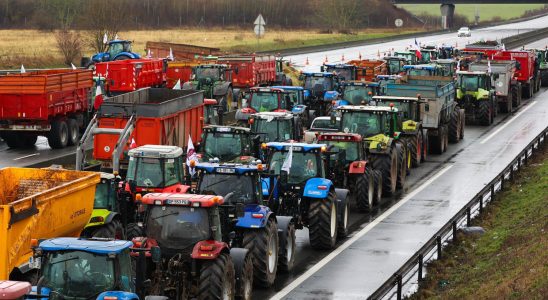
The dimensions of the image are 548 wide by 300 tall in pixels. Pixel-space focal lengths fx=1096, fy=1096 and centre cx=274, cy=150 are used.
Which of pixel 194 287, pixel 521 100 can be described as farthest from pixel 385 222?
pixel 521 100

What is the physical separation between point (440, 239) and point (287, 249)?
3301 millimetres

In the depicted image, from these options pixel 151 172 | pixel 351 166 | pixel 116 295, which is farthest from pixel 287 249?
pixel 116 295

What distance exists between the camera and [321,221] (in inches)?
945

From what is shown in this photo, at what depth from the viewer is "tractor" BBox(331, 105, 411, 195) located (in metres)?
30.9

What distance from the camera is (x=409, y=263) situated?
20.5 meters

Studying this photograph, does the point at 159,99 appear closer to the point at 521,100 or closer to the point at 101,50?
the point at 521,100

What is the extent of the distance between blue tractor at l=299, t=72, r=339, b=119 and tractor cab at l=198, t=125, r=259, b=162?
54.3 ft

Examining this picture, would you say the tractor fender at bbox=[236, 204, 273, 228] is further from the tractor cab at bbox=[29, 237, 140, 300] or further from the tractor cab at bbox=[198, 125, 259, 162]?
the tractor cab at bbox=[198, 125, 259, 162]

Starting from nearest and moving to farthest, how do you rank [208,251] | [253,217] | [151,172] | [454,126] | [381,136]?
[208,251] → [253,217] → [151,172] → [381,136] → [454,126]

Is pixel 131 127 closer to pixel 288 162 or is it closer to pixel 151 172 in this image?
pixel 151 172

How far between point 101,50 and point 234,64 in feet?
66.1

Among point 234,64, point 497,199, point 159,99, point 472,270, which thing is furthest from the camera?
point 234,64

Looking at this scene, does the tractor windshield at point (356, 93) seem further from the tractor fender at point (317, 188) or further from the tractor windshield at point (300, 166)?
the tractor fender at point (317, 188)

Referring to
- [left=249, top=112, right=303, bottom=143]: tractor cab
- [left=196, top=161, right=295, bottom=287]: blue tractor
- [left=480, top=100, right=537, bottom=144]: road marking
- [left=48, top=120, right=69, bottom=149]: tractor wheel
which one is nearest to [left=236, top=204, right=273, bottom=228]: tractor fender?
[left=196, top=161, right=295, bottom=287]: blue tractor
